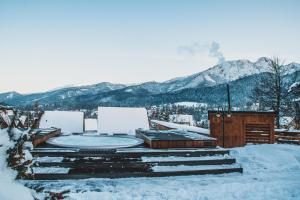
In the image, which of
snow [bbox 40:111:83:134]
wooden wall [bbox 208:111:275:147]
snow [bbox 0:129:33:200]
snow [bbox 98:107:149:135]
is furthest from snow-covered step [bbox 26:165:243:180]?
snow [bbox 40:111:83:134]

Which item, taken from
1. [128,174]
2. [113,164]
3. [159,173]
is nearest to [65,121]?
[113,164]

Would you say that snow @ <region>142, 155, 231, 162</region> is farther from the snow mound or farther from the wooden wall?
the wooden wall

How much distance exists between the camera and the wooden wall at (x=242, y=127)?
1208 cm

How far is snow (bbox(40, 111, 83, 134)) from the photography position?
19578mm

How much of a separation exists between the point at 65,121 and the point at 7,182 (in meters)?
18.6

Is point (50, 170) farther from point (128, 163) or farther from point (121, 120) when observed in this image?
point (121, 120)

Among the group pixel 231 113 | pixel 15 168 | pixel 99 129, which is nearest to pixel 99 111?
pixel 99 129

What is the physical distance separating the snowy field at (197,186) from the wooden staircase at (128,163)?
0.69ft

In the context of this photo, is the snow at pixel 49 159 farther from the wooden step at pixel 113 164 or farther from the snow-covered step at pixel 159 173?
the snow-covered step at pixel 159 173

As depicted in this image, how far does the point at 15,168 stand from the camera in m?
2.38

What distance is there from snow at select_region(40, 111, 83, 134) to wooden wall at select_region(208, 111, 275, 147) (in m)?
11.0

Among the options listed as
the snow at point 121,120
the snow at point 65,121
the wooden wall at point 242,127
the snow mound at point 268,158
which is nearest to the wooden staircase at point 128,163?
the snow mound at point 268,158

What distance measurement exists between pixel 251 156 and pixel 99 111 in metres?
12.8

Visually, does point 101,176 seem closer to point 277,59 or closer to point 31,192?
point 31,192
